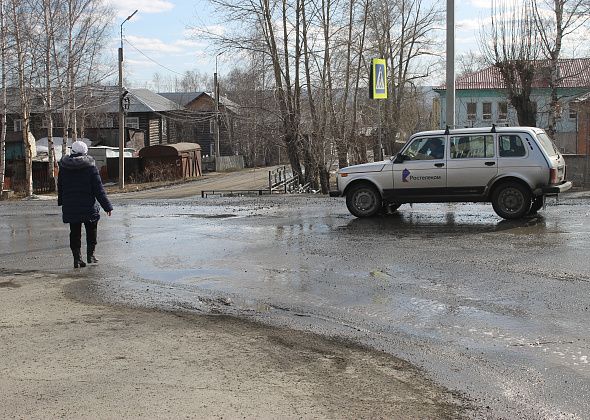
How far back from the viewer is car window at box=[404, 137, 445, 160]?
13.5m

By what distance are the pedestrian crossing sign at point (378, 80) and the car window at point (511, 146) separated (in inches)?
310

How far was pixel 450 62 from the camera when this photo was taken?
18547mm

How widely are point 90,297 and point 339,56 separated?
3070 centimetres

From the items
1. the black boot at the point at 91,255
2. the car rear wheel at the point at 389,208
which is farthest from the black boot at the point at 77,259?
the car rear wheel at the point at 389,208

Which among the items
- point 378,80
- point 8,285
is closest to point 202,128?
point 378,80

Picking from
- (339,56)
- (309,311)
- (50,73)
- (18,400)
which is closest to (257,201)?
(309,311)

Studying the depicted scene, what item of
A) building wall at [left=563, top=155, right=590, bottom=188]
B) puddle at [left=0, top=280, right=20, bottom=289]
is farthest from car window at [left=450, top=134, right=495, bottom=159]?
building wall at [left=563, top=155, right=590, bottom=188]

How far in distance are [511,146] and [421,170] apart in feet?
5.39

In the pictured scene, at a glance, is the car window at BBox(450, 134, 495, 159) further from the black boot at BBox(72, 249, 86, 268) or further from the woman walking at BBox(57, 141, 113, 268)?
the black boot at BBox(72, 249, 86, 268)

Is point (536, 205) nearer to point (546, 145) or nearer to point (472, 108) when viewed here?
point (546, 145)

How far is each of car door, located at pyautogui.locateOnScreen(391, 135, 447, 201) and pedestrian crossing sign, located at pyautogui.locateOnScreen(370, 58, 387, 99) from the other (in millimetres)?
7246

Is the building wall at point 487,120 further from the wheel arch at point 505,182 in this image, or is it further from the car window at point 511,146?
the wheel arch at point 505,182

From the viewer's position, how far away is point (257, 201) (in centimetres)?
1894

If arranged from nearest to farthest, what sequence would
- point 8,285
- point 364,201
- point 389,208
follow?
point 8,285 < point 364,201 < point 389,208
